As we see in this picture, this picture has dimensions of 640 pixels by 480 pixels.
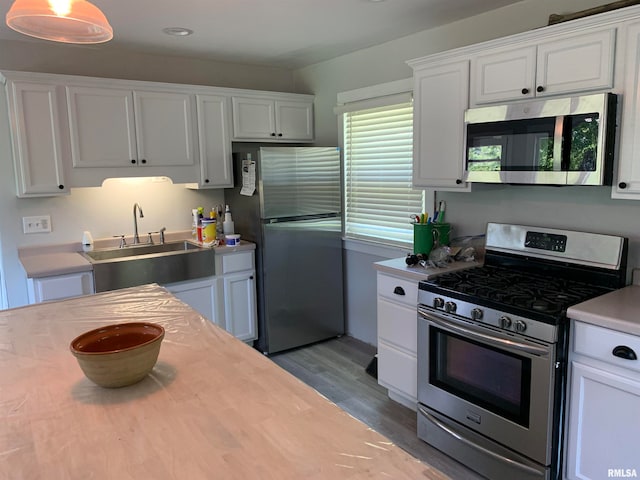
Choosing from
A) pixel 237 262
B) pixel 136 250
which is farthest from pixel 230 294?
pixel 136 250

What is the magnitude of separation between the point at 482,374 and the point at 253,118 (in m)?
2.74

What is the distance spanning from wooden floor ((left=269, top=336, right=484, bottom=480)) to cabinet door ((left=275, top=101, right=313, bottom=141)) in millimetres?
1837

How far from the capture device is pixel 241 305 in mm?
3719

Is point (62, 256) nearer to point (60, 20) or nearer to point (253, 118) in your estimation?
point (253, 118)

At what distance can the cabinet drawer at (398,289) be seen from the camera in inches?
104

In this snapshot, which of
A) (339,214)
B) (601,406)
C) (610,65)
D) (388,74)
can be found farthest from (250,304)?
(610,65)

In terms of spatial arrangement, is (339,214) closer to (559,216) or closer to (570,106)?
(559,216)

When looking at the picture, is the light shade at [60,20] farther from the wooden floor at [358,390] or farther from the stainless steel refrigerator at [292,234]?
the wooden floor at [358,390]

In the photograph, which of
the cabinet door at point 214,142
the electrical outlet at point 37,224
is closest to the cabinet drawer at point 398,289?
the cabinet door at point 214,142

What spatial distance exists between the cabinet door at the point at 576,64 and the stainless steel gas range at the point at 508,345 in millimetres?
723

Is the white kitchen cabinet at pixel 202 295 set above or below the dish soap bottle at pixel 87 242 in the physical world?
below

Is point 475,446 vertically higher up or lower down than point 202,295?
lower down

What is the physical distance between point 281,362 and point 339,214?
1.29 metres

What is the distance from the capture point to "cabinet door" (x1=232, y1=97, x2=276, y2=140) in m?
3.88
